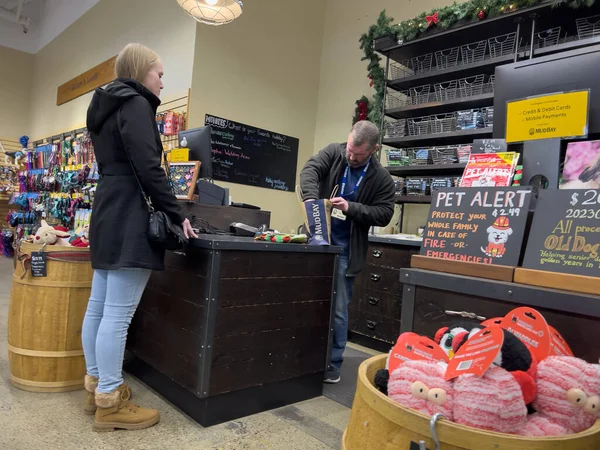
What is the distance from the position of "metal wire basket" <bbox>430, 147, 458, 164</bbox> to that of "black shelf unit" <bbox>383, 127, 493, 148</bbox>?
11cm

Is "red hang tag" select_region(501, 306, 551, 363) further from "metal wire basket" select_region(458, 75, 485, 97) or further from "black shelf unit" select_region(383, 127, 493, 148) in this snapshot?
"metal wire basket" select_region(458, 75, 485, 97)

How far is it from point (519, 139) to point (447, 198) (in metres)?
0.28

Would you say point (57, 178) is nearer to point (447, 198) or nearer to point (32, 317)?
point (32, 317)

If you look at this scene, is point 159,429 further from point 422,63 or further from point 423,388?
point 422,63

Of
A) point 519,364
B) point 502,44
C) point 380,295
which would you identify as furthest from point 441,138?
point 519,364

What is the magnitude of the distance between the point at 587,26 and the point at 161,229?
3.41 m

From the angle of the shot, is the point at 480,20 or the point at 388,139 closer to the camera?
the point at 480,20

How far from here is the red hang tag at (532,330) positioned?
83 centimetres

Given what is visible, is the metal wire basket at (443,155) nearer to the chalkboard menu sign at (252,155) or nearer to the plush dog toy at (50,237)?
the chalkboard menu sign at (252,155)

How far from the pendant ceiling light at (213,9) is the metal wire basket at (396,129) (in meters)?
1.76

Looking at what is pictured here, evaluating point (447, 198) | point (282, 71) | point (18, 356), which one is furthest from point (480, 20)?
point (18, 356)

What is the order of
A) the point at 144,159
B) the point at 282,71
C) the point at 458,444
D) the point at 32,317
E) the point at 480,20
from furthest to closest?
the point at 282,71 → the point at 480,20 → the point at 32,317 → the point at 144,159 → the point at 458,444

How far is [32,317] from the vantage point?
2117 mm

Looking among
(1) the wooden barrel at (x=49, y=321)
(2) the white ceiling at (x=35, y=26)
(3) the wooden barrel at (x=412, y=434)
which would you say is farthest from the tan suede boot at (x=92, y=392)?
Answer: (2) the white ceiling at (x=35, y=26)
